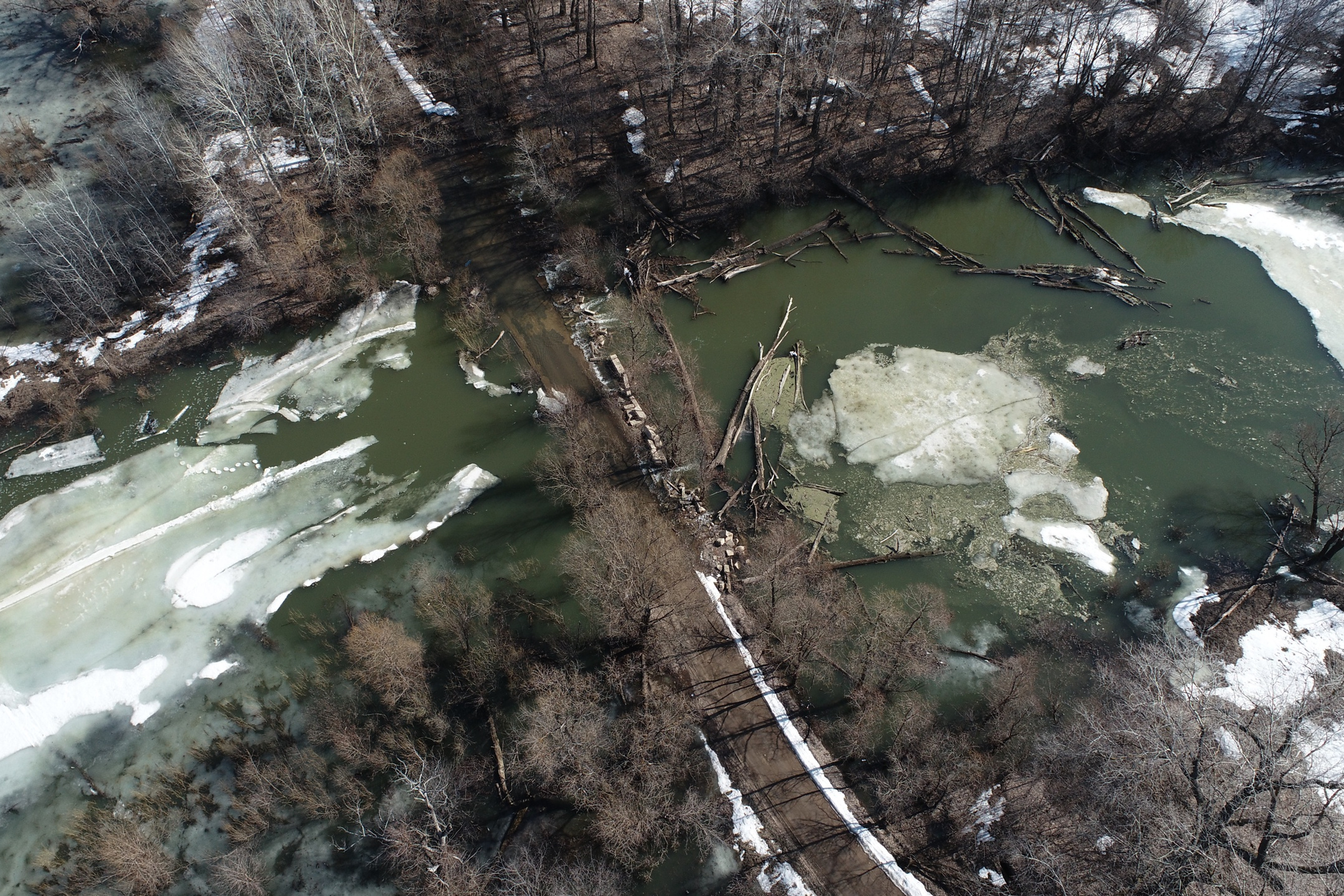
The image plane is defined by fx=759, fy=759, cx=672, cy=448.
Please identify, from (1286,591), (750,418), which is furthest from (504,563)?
(1286,591)

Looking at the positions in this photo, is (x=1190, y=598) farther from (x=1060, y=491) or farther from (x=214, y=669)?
(x=214, y=669)

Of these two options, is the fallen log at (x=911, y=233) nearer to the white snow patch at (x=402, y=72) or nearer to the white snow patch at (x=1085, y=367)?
the white snow patch at (x=1085, y=367)

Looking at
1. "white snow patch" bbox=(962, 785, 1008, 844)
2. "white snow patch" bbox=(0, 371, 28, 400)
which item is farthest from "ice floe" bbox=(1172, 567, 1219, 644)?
"white snow patch" bbox=(0, 371, 28, 400)

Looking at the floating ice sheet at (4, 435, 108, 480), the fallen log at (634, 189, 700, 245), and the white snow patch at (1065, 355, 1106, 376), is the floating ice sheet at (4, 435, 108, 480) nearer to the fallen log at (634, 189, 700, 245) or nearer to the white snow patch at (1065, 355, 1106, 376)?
the fallen log at (634, 189, 700, 245)

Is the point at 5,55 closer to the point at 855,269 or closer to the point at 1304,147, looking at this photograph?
the point at 855,269

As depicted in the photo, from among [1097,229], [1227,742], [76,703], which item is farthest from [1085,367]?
[76,703]

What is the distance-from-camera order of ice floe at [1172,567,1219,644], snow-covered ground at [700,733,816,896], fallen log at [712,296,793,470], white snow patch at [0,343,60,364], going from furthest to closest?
white snow patch at [0,343,60,364] → fallen log at [712,296,793,470] → ice floe at [1172,567,1219,644] → snow-covered ground at [700,733,816,896]

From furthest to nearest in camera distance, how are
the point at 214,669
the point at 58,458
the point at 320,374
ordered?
the point at 320,374 → the point at 58,458 → the point at 214,669
